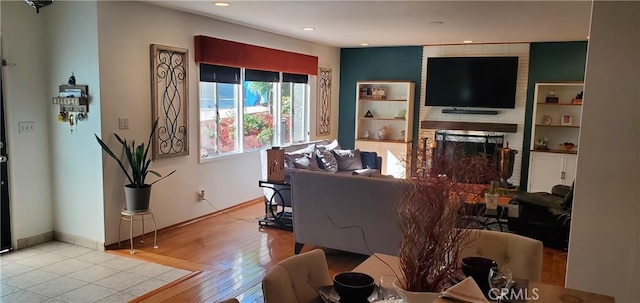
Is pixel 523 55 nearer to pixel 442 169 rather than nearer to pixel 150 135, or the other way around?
pixel 150 135

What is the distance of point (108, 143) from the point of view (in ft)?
14.1

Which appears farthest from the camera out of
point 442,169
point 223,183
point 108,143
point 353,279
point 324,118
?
point 324,118

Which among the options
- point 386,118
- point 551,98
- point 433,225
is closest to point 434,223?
point 433,225

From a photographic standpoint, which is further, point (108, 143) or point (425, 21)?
point (425, 21)

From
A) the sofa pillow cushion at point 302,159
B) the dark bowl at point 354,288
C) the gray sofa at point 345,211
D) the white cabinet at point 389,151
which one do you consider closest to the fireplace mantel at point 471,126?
the white cabinet at point 389,151

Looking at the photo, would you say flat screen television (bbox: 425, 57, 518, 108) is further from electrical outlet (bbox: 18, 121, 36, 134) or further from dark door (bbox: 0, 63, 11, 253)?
dark door (bbox: 0, 63, 11, 253)

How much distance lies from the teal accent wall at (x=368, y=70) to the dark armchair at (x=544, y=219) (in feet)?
11.1

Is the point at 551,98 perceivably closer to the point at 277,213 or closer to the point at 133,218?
the point at 277,213

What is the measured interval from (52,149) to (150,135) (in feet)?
3.01

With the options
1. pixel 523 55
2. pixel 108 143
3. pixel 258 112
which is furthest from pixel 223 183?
pixel 523 55

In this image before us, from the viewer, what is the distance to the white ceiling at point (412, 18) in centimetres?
434

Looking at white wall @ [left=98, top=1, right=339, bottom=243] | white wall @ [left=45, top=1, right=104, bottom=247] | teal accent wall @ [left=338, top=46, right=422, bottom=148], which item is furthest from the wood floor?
teal accent wall @ [left=338, top=46, right=422, bottom=148]

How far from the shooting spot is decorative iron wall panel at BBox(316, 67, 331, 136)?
799 cm

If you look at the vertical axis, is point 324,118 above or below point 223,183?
above
